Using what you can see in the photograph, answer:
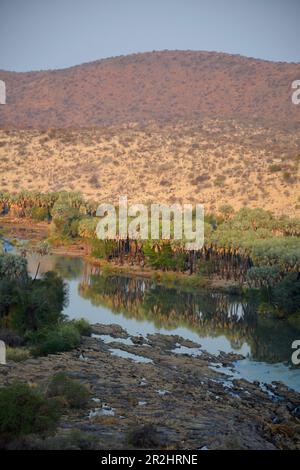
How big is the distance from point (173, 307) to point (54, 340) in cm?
1788

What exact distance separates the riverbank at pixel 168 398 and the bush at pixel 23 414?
75 cm

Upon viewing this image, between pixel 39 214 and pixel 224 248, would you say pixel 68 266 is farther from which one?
pixel 39 214

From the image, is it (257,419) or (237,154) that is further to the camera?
(237,154)

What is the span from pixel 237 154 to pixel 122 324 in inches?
2649

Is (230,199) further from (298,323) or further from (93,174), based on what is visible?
(298,323)

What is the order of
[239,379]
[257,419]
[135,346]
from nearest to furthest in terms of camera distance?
[257,419], [239,379], [135,346]

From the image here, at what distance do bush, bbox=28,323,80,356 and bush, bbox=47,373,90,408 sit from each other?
787 centimetres

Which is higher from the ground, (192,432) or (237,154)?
(237,154)

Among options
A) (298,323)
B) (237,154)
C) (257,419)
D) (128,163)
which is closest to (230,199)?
(237,154)

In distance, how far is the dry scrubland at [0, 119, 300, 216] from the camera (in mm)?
103375

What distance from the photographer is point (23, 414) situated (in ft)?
83.8

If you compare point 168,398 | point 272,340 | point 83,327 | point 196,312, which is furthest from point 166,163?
point 168,398

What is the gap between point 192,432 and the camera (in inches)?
1117

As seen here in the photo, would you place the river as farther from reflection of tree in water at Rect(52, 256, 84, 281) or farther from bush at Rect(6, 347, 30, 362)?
bush at Rect(6, 347, 30, 362)
